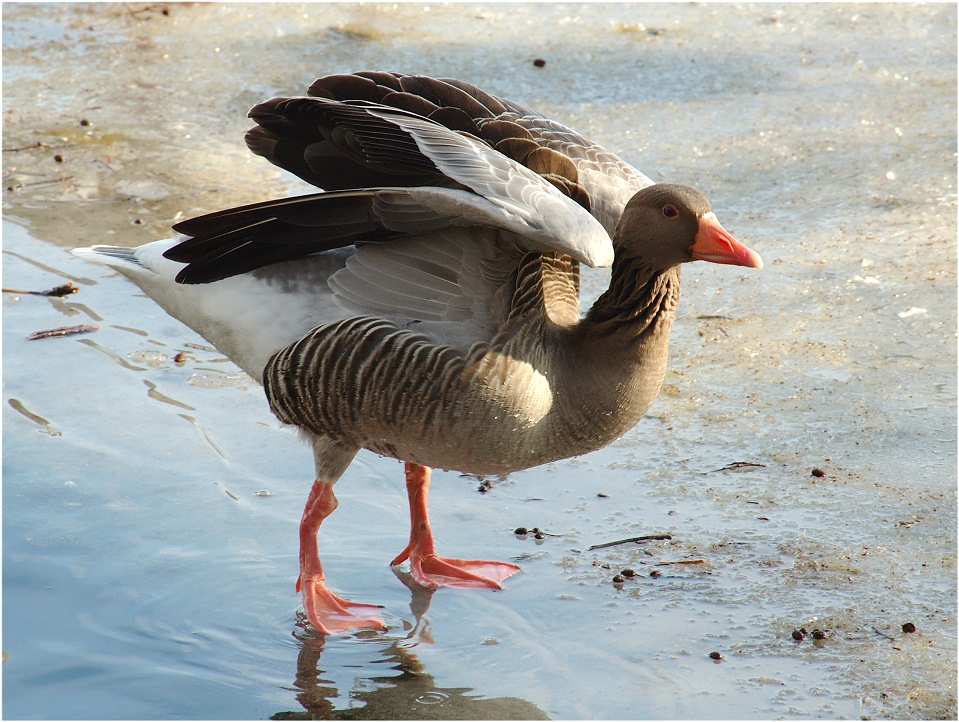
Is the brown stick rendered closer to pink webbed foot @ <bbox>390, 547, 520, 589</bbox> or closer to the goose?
pink webbed foot @ <bbox>390, 547, 520, 589</bbox>

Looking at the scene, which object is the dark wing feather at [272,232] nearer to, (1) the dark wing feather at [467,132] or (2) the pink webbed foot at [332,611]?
(1) the dark wing feather at [467,132]

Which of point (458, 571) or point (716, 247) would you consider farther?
point (458, 571)

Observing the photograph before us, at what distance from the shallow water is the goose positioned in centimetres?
A: 39

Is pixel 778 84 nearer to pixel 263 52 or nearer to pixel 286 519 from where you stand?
pixel 263 52

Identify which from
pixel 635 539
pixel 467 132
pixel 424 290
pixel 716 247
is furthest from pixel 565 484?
pixel 467 132

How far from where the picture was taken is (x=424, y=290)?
4.02 meters

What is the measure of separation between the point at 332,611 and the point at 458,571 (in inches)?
22.3

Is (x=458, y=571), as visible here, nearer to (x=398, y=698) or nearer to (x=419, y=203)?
(x=398, y=698)

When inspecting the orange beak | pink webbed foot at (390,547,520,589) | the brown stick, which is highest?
the orange beak

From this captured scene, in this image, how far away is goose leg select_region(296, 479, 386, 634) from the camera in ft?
13.3

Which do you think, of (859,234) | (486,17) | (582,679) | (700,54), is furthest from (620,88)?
(582,679)

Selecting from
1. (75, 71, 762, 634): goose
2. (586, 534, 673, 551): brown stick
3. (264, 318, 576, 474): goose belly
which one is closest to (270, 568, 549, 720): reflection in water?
(75, 71, 762, 634): goose

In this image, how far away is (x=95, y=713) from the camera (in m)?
3.56

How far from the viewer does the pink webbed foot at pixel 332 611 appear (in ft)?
13.3
